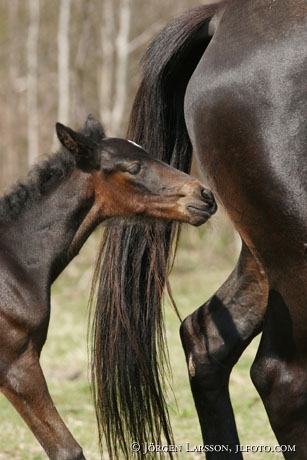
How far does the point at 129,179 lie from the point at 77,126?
9.07 m

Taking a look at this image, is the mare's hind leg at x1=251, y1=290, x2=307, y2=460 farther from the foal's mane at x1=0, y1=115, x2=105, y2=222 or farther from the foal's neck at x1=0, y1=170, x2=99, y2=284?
the foal's mane at x1=0, y1=115, x2=105, y2=222

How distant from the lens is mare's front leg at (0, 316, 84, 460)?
3441 millimetres

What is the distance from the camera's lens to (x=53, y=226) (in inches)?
151

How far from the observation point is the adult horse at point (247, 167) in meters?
3.49

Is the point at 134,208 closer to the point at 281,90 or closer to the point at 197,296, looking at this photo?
the point at 281,90

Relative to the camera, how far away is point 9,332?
138 inches

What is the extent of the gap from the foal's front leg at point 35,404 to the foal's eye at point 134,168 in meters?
0.91

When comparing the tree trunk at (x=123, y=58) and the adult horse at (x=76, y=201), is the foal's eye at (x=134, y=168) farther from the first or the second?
the tree trunk at (x=123, y=58)

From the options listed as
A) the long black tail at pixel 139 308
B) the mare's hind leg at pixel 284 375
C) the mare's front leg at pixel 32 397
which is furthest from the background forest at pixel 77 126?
the mare's front leg at pixel 32 397

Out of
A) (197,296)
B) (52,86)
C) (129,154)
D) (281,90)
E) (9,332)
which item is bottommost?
(197,296)

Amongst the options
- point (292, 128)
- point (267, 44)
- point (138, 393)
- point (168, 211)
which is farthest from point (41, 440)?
point (267, 44)

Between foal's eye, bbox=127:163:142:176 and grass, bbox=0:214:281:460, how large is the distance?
0.70 metres

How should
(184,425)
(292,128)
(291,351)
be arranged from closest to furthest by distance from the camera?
1. (292,128)
2. (291,351)
3. (184,425)

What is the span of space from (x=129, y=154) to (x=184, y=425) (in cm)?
277
